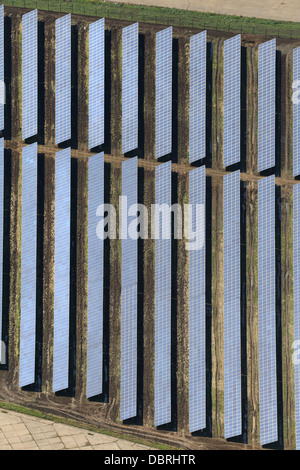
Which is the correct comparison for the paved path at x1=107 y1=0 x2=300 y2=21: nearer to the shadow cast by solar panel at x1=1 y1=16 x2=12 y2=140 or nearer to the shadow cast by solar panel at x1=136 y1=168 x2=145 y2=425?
the shadow cast by solar panel at x1=1 y1=16 x2=12 y2=140

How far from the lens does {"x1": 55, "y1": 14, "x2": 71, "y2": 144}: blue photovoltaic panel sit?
29.6m

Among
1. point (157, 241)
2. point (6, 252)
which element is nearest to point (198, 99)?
point (157, 241)

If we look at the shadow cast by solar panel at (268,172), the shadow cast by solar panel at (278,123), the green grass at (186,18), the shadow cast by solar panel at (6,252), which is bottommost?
the shadow cast by solar panel at (6,252)

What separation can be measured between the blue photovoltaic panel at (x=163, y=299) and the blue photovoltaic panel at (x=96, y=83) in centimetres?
327

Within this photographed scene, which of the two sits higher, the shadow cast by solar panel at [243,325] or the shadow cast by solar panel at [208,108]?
the shadow cast by solar panel at [208,108]

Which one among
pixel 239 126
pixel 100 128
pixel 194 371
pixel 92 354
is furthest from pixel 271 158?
pixel 92 354

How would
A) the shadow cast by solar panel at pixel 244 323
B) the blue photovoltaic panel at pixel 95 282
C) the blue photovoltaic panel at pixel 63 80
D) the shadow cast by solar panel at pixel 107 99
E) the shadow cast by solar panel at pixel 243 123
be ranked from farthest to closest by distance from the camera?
the shadow cast by solar panel at pixel 107 99
the shadow cast by solar panel at pixel 243 123
the blue photovoltaic panel at pixel 63 80
the shadow cast by solar panel at pixel 244 323
the blue photovoltaic panel at pixel 95 282

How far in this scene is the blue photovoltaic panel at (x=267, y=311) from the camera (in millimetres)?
28609

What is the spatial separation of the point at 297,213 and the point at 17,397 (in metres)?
15.2

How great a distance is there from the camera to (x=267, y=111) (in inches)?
1155

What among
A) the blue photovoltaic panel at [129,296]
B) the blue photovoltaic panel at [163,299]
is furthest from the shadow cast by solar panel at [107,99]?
the blue photovoltaic panel at [163,299]

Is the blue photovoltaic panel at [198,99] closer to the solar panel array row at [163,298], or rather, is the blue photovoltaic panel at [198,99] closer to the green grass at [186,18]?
the green grass at [186,18]

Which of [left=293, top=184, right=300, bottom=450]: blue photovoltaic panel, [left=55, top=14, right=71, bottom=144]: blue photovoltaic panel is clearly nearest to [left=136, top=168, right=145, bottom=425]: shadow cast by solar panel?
[left=55, top=14, right=71, bottom=144]: blue photovoltaic panel

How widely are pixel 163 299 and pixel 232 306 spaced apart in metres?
3.11
